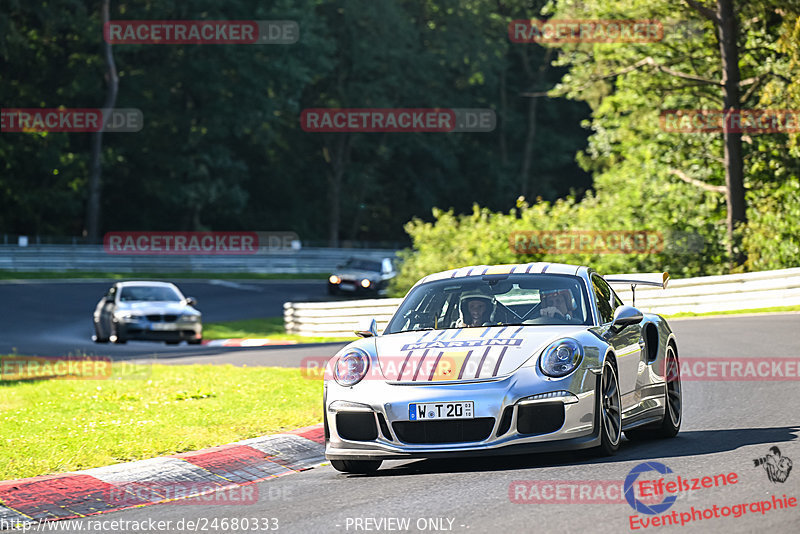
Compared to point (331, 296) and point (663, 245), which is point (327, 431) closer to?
point (663, 245)

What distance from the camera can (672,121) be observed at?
101ft

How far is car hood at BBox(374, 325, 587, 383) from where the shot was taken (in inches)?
314

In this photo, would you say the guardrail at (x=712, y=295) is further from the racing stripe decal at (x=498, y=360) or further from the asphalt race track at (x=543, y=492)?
the racing stripe decal at (x=498, y=360)

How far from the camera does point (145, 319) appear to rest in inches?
1014

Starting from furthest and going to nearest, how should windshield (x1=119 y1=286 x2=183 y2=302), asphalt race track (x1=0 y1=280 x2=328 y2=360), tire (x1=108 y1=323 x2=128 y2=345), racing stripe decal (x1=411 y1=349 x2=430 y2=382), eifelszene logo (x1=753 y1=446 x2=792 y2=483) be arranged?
1. windshield (x1=119 y1=286 x2=183 y2=302)
2. tire (x1=108 y1=323 x2=128 y2=345)
3. asphalt race track (x1=0 y1=280 x2=328 y2=360)
4. racing stripe decal (x1=411 y1=349 x2=430 y2=382)
5. eifelszene logo (x1=753 y1=446 x2=792 y2=483)

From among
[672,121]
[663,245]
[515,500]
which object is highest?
[672,121]

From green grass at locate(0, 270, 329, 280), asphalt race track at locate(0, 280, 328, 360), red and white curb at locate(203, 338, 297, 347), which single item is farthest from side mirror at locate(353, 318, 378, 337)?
green grass at locate(0, 270, 329, 280)

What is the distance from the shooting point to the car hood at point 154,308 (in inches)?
1017

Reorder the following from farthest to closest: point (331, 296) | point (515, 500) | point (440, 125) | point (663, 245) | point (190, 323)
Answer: point (440, 125) → point (331, 296) → point (663, 245) → point (190, 323) → point (515, 500)

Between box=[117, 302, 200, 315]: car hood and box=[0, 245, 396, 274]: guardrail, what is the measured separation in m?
22.9

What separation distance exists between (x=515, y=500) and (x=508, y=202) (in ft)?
233

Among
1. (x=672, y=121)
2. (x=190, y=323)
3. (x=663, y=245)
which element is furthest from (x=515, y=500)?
(x=672, y=121)

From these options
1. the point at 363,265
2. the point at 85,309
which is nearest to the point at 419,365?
the point at 85,309

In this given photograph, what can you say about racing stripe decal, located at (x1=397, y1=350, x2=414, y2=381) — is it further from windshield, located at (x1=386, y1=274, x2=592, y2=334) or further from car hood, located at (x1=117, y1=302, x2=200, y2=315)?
car hood, located at (x1=117, y1=302, x2=200, y2=315)
